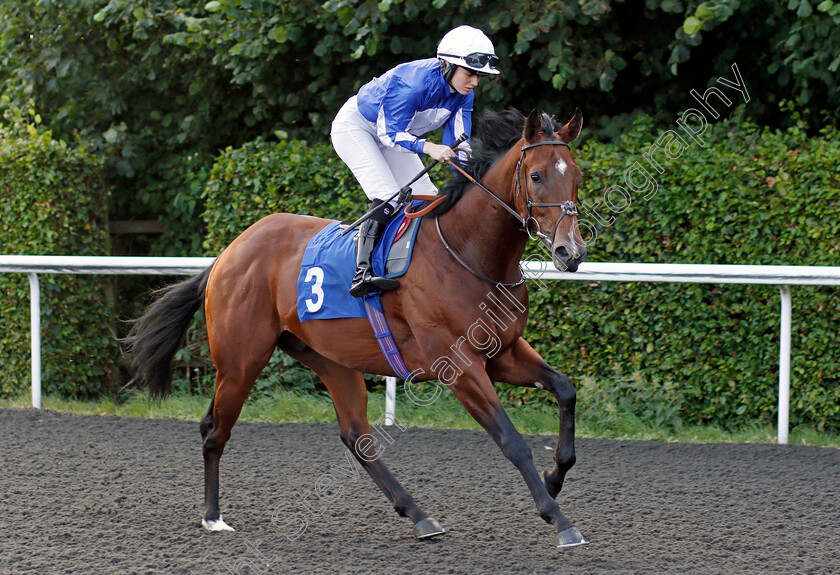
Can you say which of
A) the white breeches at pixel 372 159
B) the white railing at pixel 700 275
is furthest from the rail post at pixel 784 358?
the white breeches at pixel 372 159

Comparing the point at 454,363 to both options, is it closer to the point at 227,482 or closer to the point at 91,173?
Result: the point at 227,482

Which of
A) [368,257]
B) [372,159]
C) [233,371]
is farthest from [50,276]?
[368,257]

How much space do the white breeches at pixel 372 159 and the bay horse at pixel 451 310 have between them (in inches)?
14.6

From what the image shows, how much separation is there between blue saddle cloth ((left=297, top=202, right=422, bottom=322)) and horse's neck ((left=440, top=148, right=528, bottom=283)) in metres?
0.28

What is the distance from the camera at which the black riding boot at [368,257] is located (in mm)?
3830

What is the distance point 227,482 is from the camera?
4.75m

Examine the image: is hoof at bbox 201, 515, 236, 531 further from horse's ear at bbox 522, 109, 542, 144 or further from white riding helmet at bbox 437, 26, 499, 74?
white riding helmet at bbox 437, 26, 499, 74

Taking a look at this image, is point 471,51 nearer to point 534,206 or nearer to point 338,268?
point 534,206

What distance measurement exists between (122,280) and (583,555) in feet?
20.8

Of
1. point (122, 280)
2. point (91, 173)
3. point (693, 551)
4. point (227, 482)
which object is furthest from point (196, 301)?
point (122, 280)

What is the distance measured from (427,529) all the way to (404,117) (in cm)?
179

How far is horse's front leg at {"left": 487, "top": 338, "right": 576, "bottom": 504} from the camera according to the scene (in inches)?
141

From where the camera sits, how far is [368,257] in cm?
390

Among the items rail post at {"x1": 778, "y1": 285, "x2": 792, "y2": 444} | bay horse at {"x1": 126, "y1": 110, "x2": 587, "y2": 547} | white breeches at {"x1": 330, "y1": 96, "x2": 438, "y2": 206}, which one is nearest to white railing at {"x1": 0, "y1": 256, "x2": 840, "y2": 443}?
rail post at {"x1": 778, "y1": 285, "x2": 792, "y2": 444}
